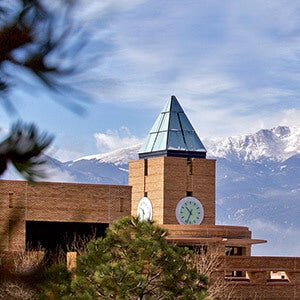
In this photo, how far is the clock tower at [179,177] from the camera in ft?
212

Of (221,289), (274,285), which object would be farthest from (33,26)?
(274,285)

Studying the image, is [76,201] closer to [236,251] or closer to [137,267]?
[236,251]

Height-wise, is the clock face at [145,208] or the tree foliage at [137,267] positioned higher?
the clock face at [145,208]

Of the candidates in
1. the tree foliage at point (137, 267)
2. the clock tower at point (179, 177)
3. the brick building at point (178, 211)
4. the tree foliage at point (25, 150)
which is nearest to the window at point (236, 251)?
the brick building at point (178, 211)

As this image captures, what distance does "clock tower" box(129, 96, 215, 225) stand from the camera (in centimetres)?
6475

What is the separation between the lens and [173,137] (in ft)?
215

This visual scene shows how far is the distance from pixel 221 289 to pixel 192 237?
828 cm

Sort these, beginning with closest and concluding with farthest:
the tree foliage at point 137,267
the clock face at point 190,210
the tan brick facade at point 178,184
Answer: the tree foliage at point 137,267 → the tan brick facade at point 178,184 → the clock face at point 190,210

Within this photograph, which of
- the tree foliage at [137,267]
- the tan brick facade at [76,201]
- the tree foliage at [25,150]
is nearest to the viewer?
the tree foliage at [25,150]

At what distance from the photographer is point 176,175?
213 feet

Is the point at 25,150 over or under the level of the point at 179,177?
under

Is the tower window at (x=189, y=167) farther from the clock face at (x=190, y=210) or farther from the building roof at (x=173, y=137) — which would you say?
the clock face at (x=190, y=210)

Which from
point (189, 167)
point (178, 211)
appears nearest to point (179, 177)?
point (189, 167)

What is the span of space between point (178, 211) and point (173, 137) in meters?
4.34
